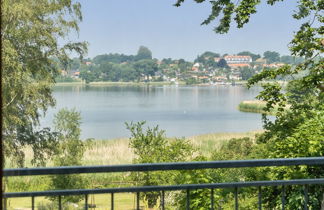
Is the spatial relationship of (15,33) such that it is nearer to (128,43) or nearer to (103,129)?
(103,129)

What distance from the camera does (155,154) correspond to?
7801mm

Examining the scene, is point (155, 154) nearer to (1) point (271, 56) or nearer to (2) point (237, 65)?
(2) point (237, 65)

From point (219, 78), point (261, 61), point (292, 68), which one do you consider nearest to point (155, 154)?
point (292, 68)

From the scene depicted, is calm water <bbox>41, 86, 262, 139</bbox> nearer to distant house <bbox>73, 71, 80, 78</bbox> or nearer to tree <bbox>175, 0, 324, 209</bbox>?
distant house <bbox>73, 71, 80, 78</bbox>

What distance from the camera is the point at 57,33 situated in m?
11.4

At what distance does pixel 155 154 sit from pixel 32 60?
4.76m

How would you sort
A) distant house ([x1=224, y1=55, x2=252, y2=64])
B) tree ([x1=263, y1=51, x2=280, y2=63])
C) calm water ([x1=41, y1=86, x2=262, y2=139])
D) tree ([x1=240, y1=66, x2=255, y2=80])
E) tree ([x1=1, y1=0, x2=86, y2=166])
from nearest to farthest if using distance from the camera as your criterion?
tree ([x1=1, y1=0, x2=86, y2=166])
calm water ([x1=41, y1=86, x2=262, y2=139])
tree ([x1=240, y1=66, x2=255, y2=80])
tree ([x1=263, y1=51, x2=280, y2=63])
distant house ([x1=224, y1=55, x2=252, y2=64])

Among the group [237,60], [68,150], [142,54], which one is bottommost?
[68,150]

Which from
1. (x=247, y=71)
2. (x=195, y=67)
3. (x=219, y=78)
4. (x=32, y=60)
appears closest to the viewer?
(x=32, y=60)

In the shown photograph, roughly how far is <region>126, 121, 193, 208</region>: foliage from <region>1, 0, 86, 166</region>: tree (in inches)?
101

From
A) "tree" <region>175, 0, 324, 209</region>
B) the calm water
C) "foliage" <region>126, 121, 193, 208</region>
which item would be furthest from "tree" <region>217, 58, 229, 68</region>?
"tree" <region>175, 0, 324, 209</region>

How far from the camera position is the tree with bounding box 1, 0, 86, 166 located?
10539 millimetres

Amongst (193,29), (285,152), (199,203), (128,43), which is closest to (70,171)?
(199,203)

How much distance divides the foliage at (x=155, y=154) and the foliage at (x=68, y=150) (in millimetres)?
1588
